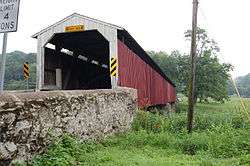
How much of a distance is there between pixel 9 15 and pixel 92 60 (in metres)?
19.2

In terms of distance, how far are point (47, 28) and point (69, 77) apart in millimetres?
4348

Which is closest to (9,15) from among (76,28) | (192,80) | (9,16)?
(9,16)

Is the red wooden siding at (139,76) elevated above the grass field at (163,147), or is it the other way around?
the red wooden siding at (139,76)

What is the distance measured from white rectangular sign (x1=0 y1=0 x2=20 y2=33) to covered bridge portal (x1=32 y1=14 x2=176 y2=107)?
1029 centimetres

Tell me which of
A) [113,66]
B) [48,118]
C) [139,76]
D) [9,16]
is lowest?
[48,118]

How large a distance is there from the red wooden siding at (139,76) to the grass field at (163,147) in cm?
267

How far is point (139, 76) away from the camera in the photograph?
1841 cm

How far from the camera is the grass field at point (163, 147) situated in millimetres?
6734

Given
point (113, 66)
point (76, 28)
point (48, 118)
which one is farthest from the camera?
point (76, 28)

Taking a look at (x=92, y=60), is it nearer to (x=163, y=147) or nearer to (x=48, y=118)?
(x=163, y=147)

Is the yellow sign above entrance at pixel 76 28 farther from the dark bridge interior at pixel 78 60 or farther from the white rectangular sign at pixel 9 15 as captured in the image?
the white rectangular sign at pixel 9 15

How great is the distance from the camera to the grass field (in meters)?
6.73

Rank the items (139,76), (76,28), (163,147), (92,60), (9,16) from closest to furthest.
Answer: (9,16) < (163,147) < (76,28) < (139,76) < (92,60)

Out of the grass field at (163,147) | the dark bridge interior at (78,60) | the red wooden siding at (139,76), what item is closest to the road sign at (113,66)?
the red wooden siding at (139,76)
